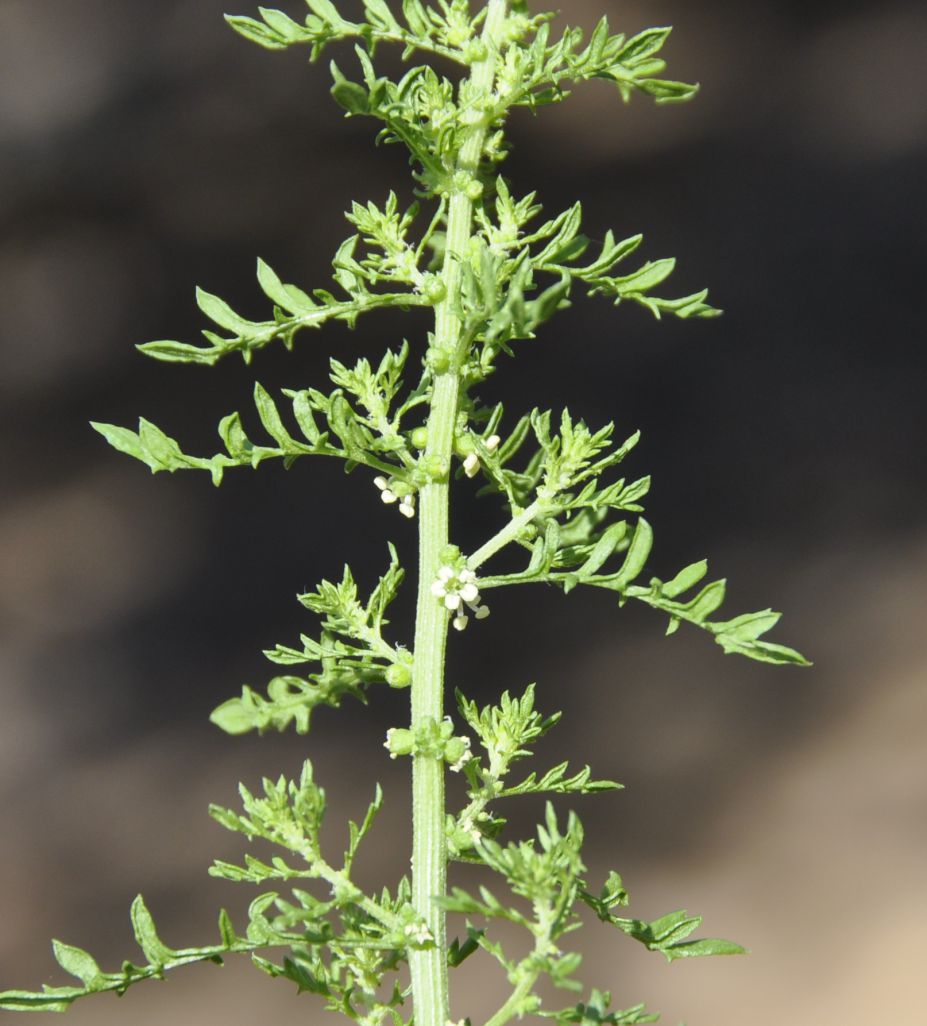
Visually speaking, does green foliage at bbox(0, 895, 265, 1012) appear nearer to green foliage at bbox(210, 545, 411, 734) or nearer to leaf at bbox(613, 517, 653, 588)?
green foliage at bbox(210, 545, 411, 734)

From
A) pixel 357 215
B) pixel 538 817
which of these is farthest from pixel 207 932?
pixel 357 215

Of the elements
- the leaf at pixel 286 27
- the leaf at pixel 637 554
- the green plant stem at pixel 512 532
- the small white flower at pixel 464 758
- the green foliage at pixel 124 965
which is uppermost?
the leaf at pixel 286 27

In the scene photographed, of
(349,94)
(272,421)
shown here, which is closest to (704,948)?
(272,421)

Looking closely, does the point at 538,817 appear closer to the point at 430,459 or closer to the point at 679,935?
the point at 679,935

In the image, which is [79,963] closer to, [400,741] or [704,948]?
[400,741]

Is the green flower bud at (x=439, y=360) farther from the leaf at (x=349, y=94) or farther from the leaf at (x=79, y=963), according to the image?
the leaf at (x=79, y=963)

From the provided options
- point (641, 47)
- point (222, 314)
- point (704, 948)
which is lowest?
point (704, 948)

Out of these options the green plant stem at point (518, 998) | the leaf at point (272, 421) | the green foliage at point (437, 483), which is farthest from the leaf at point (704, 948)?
the leaf at point (272, 421)

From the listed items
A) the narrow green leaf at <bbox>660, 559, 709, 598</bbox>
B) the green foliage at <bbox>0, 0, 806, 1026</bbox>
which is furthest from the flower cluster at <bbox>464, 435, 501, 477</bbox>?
the narrow green leaf at <bbox>660, 559, 709, 598</bbox>
